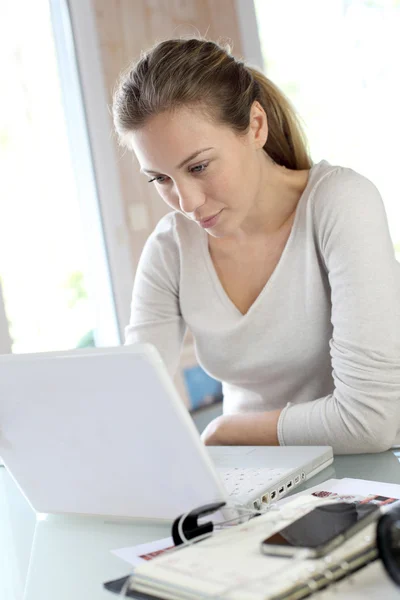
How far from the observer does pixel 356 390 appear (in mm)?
1230

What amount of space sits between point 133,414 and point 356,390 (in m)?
0.50

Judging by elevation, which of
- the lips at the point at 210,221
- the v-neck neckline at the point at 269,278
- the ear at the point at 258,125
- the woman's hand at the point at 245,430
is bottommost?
the woman's hand at the point at 245,430

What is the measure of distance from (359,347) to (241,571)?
679 millimetres

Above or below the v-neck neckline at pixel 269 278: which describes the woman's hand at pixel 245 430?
below

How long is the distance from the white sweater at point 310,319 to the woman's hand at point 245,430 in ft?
0.08

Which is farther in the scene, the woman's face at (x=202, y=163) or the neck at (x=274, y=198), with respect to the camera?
the neck at (x=274, y=198)

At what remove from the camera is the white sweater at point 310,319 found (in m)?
1.24

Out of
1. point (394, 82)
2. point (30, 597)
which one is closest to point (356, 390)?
point (30, 597)

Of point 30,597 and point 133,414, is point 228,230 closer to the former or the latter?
point 133,414

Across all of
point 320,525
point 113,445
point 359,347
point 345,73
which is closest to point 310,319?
point 359,347

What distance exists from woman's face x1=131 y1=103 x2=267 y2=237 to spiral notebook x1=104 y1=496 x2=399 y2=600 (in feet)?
2.51

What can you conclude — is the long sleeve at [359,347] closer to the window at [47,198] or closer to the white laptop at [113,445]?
the white laptop at [113,445]

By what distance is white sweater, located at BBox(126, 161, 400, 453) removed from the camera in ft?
4.06

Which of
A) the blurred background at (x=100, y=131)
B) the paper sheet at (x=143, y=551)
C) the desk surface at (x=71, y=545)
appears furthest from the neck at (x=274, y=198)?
the blurred background at (x=100, y=131)
